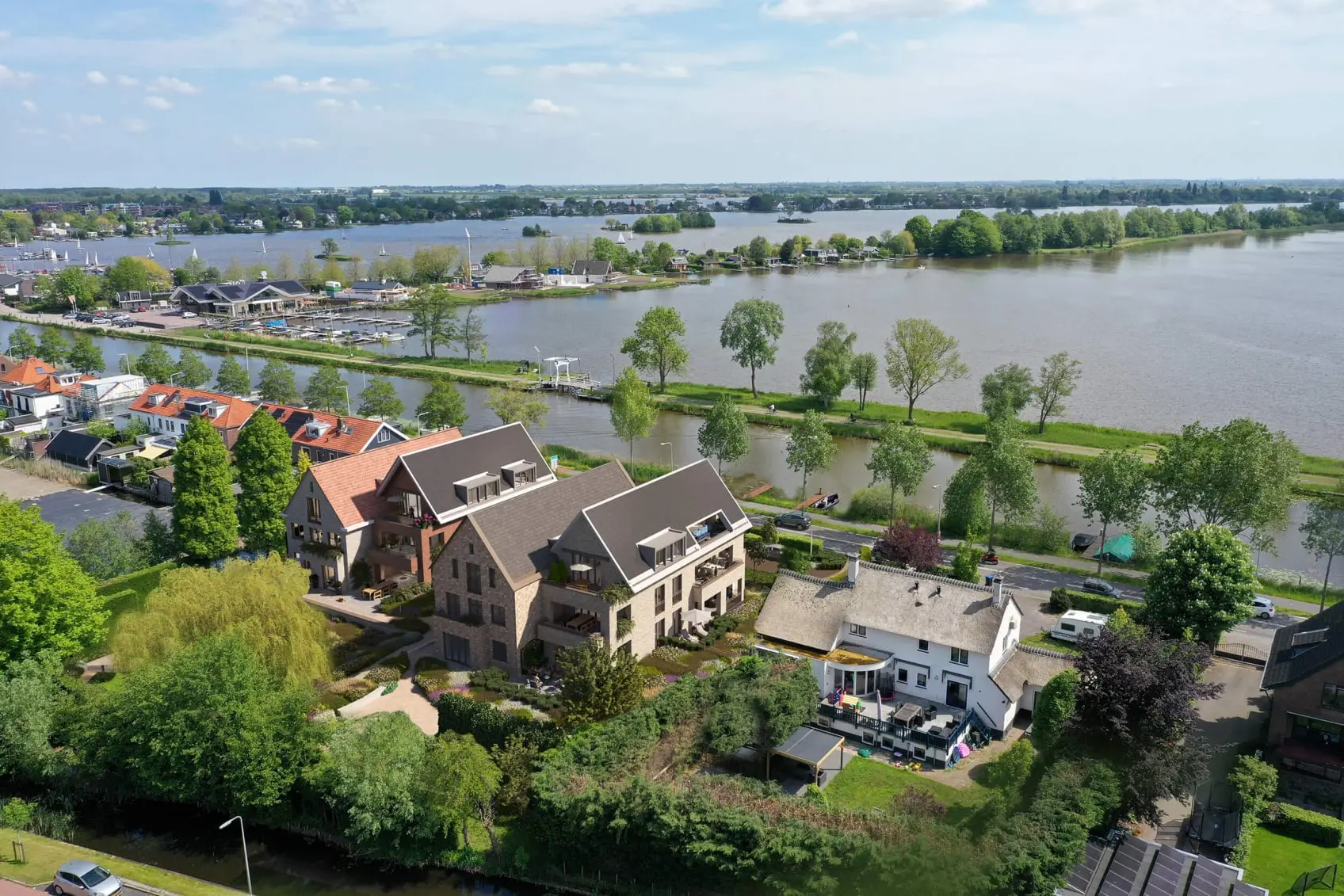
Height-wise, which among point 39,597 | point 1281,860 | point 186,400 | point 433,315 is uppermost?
point 433,315

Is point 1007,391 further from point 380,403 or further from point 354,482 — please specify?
point 380,403

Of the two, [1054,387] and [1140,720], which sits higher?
[1054,387]

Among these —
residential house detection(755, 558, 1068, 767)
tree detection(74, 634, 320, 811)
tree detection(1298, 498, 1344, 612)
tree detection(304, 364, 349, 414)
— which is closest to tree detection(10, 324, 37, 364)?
tree detection(304, 364, 349, 414)

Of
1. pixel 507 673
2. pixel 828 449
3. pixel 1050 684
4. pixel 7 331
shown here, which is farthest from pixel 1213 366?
pixel 7 331

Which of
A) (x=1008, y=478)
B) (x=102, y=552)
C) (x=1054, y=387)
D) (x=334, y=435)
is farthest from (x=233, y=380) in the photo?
(x=1054, y=387)

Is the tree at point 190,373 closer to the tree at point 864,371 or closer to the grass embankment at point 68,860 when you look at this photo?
the tree at point 864,371

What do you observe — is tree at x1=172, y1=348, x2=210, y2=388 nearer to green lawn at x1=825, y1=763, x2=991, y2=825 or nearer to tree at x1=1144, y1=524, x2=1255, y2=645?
green lawn at x1=825, y1=763, x2=991, y2=825

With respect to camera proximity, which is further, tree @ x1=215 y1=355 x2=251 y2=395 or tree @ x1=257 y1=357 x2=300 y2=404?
tree @ x1=215 y1=355 x2=251 y2=395

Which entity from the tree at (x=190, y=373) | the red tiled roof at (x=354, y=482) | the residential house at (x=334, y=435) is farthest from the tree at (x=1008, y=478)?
the tree at (x=190, y=373)
